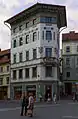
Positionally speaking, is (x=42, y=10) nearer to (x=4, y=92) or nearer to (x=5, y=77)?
(x=5, y=77)

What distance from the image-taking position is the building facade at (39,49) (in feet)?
193

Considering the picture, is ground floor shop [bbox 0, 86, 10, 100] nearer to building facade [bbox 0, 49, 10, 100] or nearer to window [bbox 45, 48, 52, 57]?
building facade [bbox 0, 49, 10, 100]

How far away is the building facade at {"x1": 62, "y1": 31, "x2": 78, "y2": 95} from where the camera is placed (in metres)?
84.2

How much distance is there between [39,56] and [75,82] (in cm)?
2695

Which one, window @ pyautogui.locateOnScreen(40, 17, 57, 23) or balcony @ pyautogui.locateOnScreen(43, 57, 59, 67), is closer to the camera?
balcony @ pyautogui.locateOnScreen(43, 57, 59, 67)

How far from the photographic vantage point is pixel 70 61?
278ft

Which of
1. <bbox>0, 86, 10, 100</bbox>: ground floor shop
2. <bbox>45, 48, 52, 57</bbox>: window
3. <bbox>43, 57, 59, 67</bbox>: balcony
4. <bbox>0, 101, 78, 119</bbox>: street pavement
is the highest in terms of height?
<bbox>45, 48, 52, 57</bbox>: window

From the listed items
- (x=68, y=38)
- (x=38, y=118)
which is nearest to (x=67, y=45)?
(x=68, y=38)

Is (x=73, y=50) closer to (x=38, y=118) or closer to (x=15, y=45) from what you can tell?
(x=15, y=45)

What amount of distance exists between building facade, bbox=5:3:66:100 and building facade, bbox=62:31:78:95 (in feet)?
65.2

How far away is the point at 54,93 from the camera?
5812 cm

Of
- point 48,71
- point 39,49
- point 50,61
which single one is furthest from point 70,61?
point 39,49

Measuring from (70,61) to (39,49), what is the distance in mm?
27149

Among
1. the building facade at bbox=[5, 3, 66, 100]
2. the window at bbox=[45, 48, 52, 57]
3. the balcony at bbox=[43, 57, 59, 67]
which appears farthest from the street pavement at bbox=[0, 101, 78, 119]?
the window at bbox=[45, 48, 52, 57]
